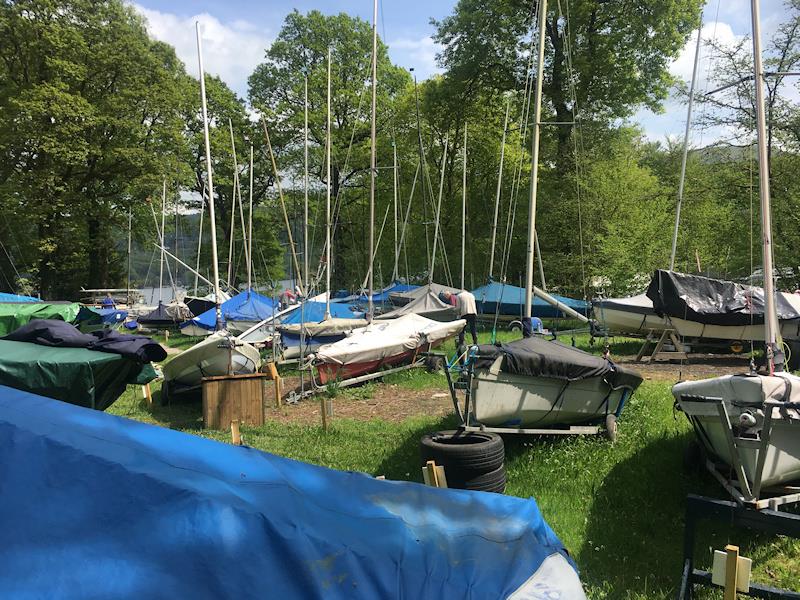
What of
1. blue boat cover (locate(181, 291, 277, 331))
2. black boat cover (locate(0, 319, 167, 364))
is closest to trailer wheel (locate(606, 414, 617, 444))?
black boat cover (locate(0, 319, 167, 364))

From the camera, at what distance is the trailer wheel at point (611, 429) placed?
840 centimetres

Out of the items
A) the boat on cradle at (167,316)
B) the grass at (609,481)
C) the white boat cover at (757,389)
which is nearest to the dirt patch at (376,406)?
the grass at (609,481)

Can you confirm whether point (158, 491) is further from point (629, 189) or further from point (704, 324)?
point (629, 189)

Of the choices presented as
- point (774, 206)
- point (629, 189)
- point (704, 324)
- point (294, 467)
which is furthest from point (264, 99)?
point (294, 467)

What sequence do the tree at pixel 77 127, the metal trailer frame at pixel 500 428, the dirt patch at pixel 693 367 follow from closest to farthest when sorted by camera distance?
the metal trailer frame at pixel 500 428 → the dirt patch at pixel 693 367 → the tree at pixel 77 127

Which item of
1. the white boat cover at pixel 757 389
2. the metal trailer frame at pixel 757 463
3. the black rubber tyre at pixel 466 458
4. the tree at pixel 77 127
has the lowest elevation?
the black rubber tyre at pixel 466 458

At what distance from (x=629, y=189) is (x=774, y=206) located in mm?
6027

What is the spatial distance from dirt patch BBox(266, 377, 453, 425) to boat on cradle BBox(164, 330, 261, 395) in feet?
3.72

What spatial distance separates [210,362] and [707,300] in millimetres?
12365

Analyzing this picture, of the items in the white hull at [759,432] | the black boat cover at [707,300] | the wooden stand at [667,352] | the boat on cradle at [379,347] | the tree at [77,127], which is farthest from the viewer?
the tree at [77,127]

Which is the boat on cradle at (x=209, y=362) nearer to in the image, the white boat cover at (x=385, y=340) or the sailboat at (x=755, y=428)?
the white boat cover at (x=385, y=340)

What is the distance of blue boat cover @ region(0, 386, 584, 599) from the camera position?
2.43 meters

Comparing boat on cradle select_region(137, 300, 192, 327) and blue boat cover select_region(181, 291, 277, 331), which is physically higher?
blue boat cover select_region(181, 291, 277, 331)

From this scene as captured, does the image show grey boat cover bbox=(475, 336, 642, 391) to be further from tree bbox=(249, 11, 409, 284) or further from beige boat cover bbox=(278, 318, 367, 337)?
tree bbox=(249, 11, 409, 284)
